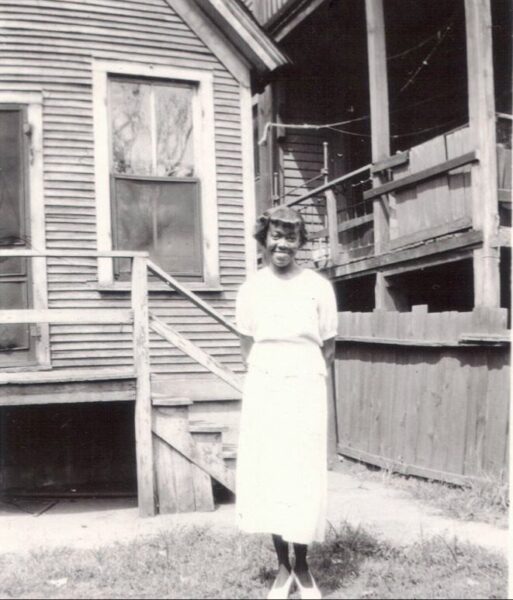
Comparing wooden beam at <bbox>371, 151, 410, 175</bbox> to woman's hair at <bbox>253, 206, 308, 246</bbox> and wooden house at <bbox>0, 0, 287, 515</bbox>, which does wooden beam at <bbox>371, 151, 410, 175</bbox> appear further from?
woman's hair at <bbox>253, 206, 308, 246</bbox>

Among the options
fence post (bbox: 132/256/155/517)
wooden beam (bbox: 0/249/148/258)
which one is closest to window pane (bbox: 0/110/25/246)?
wooden beam (bbox: 0/249/148/258)

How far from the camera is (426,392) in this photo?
26.2 feet

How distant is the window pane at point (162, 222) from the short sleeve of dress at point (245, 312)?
4.09 m

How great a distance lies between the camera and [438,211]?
8492 mm

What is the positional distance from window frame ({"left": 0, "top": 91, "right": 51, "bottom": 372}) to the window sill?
533 millimetres

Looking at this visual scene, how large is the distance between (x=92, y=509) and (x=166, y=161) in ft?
11.9

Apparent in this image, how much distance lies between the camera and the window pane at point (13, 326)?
801 cm

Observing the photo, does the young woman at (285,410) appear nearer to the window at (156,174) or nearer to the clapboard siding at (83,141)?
the clapboard siding at (83,141)

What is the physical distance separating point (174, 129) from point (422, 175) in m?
2.65

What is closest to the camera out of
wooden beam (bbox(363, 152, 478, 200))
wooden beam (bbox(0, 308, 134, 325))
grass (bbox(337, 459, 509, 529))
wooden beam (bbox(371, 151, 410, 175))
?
grass (bbox(337, 459, 509, 529))

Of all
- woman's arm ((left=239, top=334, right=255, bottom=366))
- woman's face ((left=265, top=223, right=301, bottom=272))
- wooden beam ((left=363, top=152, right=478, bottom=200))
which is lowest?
woman's arm ((left=239, top=334, right=255, bottom=366))

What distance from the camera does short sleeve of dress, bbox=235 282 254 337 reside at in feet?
14.4

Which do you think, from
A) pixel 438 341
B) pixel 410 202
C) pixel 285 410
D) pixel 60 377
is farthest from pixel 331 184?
pixel 285 410

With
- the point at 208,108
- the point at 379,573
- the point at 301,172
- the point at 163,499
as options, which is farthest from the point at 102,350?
the point at 301,172
